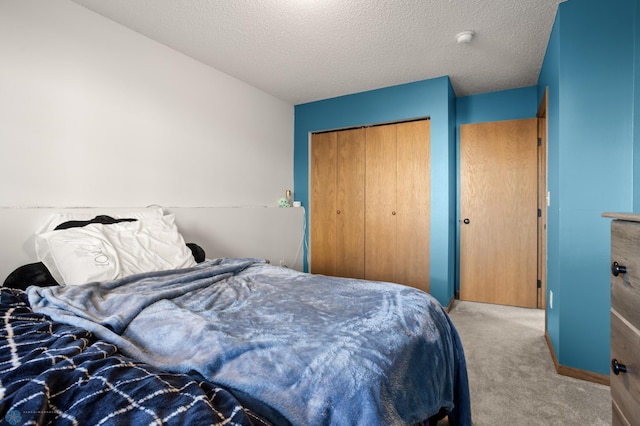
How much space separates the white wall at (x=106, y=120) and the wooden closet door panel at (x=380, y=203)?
1.47 metres

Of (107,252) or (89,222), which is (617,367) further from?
→ (89,222)

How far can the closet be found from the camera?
3.50 m

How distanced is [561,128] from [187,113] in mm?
2940

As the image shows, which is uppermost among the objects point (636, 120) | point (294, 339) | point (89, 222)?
point (636, 120)

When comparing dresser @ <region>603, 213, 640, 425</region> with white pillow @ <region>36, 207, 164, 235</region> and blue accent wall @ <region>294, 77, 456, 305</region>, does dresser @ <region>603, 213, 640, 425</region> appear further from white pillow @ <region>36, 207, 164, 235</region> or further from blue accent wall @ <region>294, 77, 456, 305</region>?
white pillow @ <region>36, 207, 164, 235</region>

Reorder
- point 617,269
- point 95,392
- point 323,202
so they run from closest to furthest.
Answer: point 95,392, point 617,269, point 323,202

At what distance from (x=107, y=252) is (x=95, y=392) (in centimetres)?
132

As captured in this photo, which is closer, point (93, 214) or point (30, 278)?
point (30, 278)

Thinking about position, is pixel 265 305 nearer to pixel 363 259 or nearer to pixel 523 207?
pixel 363 259

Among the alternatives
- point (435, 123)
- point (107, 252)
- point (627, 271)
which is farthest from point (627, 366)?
point (435, 123)

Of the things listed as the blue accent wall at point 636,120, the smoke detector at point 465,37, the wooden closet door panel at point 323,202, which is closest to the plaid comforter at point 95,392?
the blue accent wall at point 636,120

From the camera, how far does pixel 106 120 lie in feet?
7.52

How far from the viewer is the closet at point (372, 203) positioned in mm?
3504

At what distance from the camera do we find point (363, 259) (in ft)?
12.7
